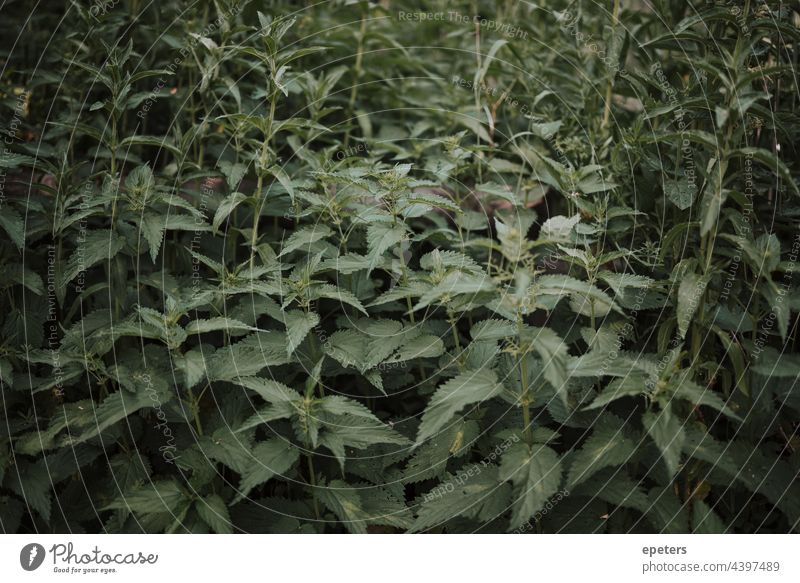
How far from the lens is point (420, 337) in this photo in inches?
101

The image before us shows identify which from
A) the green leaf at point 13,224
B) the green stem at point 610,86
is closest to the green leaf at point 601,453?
the green stem at point 610,86

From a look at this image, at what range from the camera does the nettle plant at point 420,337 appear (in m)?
2.29

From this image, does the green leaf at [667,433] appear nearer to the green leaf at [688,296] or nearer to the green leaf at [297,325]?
the green leaf at [688,296]

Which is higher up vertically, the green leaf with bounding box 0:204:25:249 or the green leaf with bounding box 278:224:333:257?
the green leaf with bounding box 0:204:25:249

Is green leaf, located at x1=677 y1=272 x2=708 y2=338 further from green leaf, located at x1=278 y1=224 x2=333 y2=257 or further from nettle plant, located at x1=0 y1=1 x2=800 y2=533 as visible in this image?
green leaf, located at x1=278 y1=224 x2=333 y2=257

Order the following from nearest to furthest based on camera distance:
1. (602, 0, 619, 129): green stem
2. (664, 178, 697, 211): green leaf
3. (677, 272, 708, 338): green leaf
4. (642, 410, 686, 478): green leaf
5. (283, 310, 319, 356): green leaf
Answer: (642, 410, 686, 478): green leaf, (677, 272, 708, 338): green leaf, (283, 310, 319, 356): green leaf, (664, 178, 697, 211): green leaf, (602, 0, 619, 129): green stem

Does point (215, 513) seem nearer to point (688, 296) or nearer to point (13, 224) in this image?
point (13, 224)

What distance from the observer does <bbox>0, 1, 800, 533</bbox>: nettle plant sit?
7.52ft

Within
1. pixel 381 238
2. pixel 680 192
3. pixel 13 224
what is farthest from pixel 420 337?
pixel 13 224

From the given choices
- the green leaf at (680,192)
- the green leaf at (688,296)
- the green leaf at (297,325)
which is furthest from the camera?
the green leaf at (680,192)

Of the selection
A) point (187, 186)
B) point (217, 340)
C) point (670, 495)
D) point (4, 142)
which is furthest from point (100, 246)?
point (670, 495)

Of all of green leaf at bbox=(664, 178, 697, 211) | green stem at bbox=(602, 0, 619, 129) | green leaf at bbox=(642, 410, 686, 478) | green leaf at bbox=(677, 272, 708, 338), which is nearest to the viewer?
green leaf at bbox=(642, 410, 686, 478)

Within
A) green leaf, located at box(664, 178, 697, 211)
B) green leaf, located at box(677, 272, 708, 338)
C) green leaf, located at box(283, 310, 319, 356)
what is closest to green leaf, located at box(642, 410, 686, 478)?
green leaf, located at box(677, 272, 708, 338)

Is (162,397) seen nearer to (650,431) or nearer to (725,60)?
(650,431)
